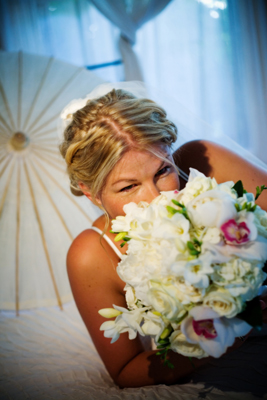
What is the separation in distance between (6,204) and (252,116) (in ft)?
9.85

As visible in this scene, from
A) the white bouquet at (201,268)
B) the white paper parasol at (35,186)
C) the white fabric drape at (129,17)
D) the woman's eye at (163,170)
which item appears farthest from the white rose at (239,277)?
the white fabric drape at (129,17)

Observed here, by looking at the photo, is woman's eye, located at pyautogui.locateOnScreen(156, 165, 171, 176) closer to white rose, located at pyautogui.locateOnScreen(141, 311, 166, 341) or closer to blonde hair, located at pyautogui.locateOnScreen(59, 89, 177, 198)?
blonde hair, located at pyautogui.locateOnScreen(59, 89, 177, 198)

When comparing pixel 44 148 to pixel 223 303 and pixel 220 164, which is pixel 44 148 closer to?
pixel 220 164

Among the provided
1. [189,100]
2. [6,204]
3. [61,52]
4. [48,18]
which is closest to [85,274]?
[6,204]

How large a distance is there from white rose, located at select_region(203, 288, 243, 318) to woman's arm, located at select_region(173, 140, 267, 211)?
1108mm

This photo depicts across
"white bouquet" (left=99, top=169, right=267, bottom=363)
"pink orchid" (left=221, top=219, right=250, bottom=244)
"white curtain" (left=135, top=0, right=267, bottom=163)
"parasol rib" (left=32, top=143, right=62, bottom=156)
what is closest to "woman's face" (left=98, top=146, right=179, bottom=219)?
"white bouquet" (left=99, top=169, right=267, bottom=363)

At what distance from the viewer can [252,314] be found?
2.42ft

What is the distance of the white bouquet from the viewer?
700mm

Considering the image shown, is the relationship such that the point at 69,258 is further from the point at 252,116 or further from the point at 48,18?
the point at 48,18

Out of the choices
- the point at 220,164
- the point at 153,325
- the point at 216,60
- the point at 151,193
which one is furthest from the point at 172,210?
the point at 216,60

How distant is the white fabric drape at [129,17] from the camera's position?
354cm

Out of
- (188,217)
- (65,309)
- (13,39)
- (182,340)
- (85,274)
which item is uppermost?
(13,39)

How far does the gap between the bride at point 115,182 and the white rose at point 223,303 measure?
46 cm

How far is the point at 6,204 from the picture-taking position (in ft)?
6.33
